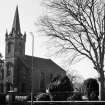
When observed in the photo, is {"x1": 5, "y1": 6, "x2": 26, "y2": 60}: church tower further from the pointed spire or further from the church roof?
the church roof

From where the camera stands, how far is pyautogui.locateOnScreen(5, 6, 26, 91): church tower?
264 ft

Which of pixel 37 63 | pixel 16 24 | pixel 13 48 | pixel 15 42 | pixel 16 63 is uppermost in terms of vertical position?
pixel 16 24

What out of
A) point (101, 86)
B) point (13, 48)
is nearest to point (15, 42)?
point (13, 48)

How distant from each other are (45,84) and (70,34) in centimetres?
6410

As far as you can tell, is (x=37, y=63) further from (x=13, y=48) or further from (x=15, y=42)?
(x=15, y=42)

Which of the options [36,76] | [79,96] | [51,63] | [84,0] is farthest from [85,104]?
[51,63]

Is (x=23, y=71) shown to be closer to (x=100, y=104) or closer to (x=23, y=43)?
(x=23, y=43)

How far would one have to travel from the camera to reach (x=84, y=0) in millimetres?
27953

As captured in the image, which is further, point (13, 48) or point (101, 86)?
point (13, 48)

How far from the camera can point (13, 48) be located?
81.5 m

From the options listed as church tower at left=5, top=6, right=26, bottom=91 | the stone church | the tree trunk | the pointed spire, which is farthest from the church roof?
the tree trunk

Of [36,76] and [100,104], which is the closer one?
[100,104]

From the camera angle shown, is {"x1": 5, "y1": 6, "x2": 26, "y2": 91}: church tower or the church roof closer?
{"x1": 5, "y1": 6, "x2": 26, "y2": 91}: church tower

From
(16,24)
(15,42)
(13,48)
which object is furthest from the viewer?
(16,24)
